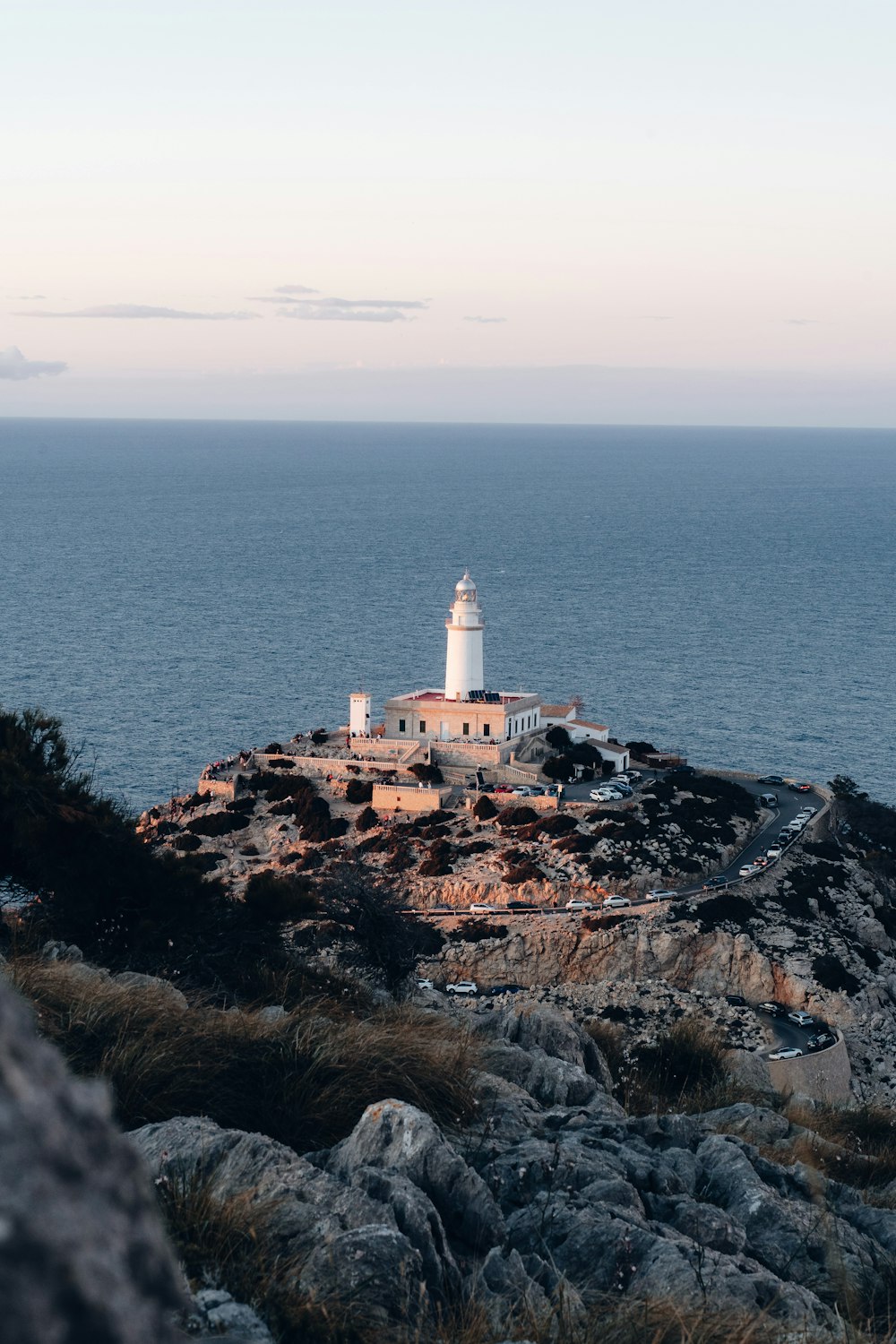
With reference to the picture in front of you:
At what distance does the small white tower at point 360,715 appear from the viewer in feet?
188

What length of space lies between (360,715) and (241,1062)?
1949 inches

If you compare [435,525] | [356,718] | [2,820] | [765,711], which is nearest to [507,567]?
[435,525]

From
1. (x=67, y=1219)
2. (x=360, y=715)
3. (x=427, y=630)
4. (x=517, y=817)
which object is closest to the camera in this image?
(x=67, y=1219)

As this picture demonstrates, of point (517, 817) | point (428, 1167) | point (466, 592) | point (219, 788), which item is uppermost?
point (428, 1167)

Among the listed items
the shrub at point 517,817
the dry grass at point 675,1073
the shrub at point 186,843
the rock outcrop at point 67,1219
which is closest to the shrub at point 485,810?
the shrub at point 517,817

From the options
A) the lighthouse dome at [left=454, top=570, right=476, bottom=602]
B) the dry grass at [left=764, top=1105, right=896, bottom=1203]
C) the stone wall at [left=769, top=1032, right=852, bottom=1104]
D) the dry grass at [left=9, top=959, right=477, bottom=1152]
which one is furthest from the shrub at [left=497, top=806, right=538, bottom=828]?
the dry grass at [left=9, top=959, right=477, bottom=1152]

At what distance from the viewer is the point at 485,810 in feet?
167

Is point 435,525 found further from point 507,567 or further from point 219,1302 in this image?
point 219,1302

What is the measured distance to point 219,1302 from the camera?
459 cm

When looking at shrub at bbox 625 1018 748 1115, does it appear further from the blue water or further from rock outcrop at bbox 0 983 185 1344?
the blue water

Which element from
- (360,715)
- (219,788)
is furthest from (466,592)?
(219,788)

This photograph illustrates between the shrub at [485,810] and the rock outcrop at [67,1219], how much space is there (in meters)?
49.4

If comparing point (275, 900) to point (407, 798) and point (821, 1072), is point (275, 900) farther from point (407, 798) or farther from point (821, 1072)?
point (407, 798)

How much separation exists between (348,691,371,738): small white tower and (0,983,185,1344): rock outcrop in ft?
182
